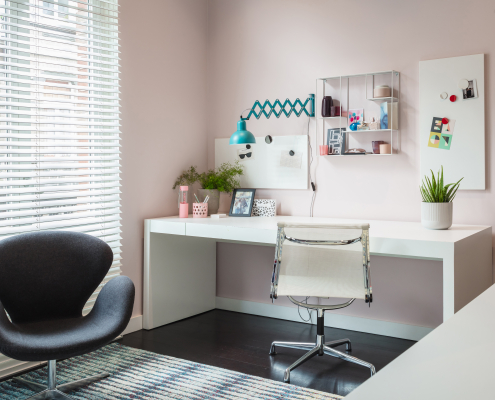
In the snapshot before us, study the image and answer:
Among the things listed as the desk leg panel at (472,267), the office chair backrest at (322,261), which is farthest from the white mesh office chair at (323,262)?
the desk leg panel at (472,267)

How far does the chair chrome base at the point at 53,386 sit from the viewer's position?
2221 millimetres

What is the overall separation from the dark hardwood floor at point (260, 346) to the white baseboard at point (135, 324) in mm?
38

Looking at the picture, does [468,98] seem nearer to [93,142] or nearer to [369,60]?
[369,60]

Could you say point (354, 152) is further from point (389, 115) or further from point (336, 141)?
point (389, 115)

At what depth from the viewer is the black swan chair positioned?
7.04 feet

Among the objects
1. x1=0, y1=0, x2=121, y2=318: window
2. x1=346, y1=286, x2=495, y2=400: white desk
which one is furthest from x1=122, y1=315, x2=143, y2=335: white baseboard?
x1=346, y1=286, x2=495, y2=400: white desk

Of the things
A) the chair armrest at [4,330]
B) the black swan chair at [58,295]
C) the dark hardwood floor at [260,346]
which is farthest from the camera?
the dark hardwood floor at [260,346]

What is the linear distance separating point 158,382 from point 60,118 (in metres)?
1.65

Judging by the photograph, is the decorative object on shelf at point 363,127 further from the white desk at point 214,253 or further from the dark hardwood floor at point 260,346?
the dark hardwood floor at point 260,346

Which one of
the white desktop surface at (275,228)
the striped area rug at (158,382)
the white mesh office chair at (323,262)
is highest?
the white desktop surface at (275,228)

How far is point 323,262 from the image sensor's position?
2.44 m

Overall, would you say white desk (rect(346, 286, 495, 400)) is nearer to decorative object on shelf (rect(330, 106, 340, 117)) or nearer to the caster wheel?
Answer: the caster wheel

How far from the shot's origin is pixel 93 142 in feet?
9.95

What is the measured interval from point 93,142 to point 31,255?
0.93 metres
